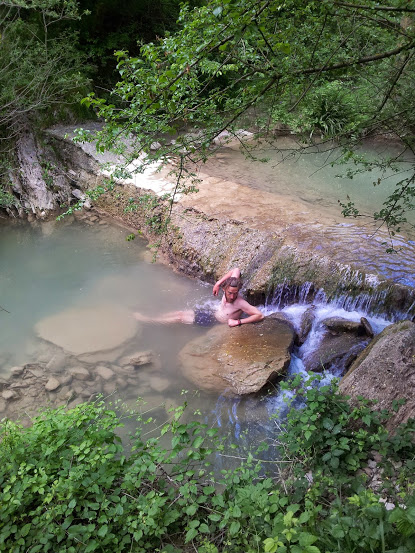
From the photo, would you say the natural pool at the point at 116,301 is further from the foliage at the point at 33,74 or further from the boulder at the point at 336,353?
the foliage at the point at 33,74

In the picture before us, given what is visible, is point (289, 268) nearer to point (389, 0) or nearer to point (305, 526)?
point (389, 0)

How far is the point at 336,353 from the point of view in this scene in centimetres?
505

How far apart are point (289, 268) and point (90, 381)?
315cm

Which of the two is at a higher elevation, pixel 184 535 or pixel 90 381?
pixel 184 535

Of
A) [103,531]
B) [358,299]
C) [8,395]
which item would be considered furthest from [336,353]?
[8,395]

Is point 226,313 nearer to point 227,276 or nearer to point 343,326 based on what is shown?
point 227,276

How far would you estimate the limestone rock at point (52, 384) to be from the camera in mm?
4791

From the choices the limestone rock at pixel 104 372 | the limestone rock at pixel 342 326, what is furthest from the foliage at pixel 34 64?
the limestone rock at pixel 342 326

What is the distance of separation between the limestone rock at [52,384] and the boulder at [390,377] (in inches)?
123

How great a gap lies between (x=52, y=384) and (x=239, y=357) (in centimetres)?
218

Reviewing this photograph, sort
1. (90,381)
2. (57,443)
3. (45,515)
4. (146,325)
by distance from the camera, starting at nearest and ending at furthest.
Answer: (45,515) → (57,443) → (90,381) → (146,325)

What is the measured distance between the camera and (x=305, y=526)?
2.28 meters

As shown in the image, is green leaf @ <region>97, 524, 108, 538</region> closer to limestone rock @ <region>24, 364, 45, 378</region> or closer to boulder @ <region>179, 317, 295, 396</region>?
boulder @ <region>179, 317, 295, 396</region>

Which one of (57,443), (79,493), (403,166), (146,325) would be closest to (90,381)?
(146,325)
